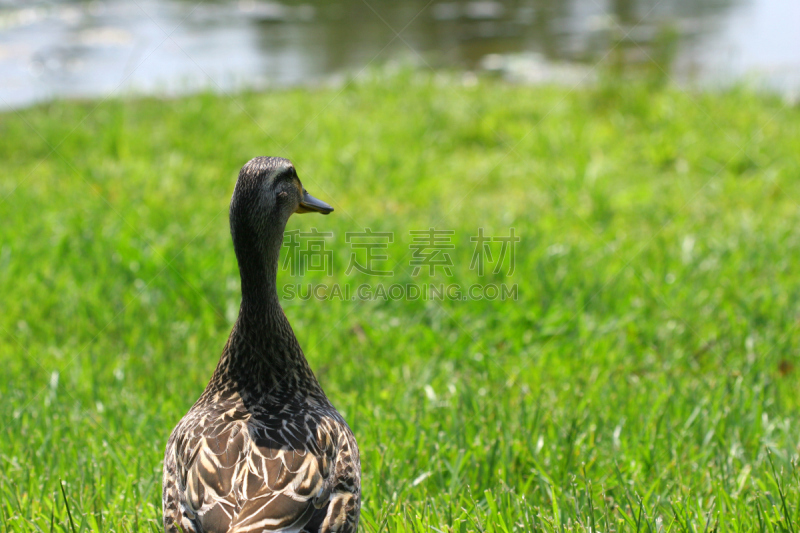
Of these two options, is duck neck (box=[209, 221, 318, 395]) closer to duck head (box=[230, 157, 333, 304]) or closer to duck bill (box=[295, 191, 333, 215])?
duck head (box=[230, 157, 333, 304])

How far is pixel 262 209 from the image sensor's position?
85.7 inches

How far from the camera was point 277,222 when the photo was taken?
7.41 feet

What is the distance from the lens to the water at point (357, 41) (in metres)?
8.64

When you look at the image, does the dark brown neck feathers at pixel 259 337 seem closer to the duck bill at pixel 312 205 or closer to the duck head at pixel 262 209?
the duck head at pixel 262 209

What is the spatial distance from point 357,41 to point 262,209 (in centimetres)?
974

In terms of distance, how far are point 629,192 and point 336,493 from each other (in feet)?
13.0

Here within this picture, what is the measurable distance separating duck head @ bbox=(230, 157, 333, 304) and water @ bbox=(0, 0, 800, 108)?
17.5 ft

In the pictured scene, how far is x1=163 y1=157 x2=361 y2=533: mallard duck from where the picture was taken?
1805 mm

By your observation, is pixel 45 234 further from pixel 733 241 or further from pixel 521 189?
pixel 733 241

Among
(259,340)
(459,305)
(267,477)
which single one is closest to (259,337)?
(259,340)

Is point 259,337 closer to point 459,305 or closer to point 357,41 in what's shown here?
point 459,305

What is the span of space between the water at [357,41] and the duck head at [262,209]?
5331 millimetres

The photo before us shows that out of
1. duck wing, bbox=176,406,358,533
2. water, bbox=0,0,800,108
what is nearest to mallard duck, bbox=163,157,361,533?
duck wing, bbox=176,406,358,533

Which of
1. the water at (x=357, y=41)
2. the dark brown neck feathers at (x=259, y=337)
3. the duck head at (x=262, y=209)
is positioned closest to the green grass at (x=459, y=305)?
the dark brown neck feathers at (x=259, y=337)
